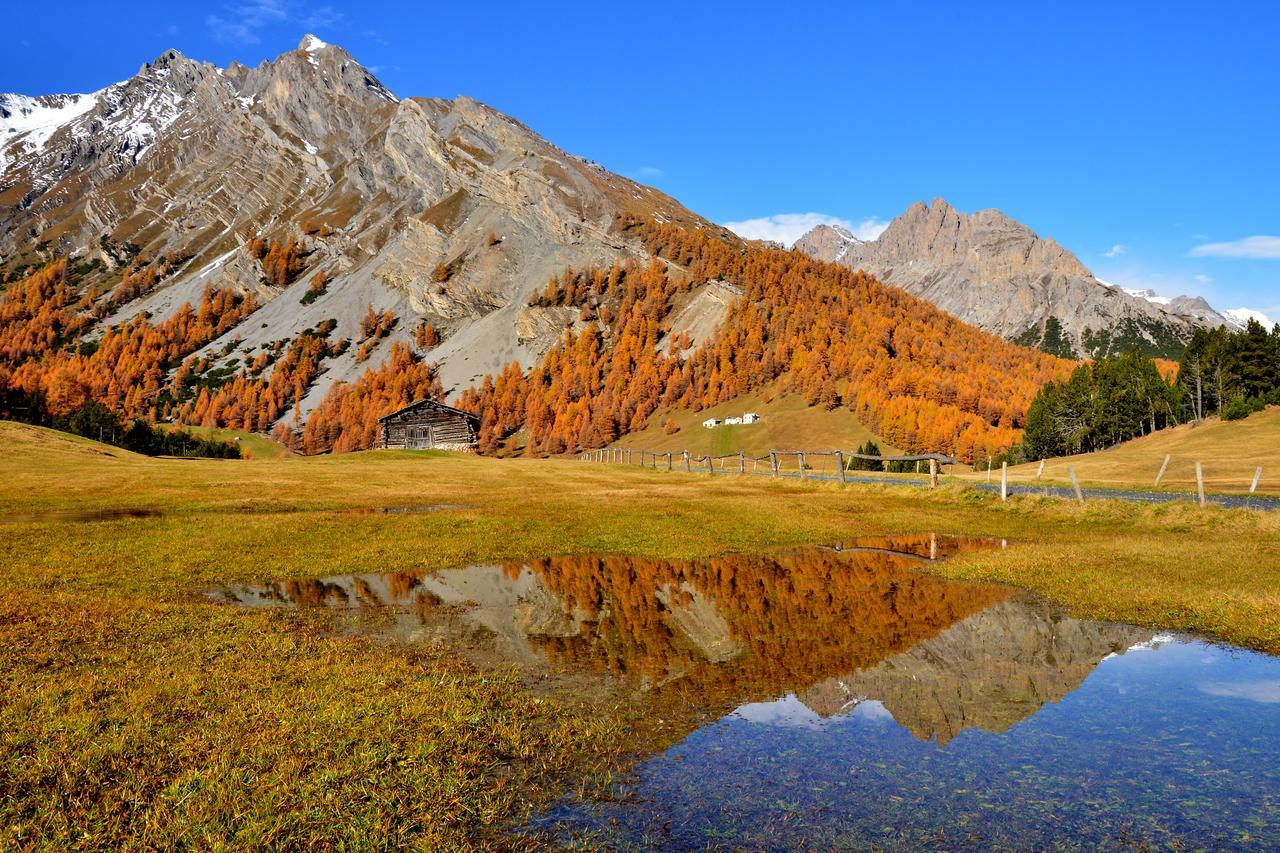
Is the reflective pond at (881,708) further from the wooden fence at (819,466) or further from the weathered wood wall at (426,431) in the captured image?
the weathered wood wall at (426,431)

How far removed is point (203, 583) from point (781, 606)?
49.0 ft

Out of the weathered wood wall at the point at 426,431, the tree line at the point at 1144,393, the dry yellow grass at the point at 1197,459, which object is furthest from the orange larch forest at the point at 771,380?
the dry yellow grass at the point at 1197,459

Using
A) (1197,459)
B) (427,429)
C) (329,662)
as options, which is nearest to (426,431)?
(427,429)

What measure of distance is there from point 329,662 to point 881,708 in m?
8.61

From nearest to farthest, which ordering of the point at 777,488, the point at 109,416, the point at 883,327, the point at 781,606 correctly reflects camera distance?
1. the point at 781,606
2. the point at 777,488
3. the point at 109,416
4. the point at 883,327

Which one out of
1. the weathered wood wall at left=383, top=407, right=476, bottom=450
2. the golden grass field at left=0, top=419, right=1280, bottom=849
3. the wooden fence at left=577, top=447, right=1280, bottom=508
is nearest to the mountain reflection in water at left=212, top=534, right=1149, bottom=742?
the golden grass field at left=0, top=419, right=1280, bottom=849

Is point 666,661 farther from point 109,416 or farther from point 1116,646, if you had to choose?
point 109,416

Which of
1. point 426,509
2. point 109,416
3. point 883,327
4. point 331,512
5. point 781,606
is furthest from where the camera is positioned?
point 883,327

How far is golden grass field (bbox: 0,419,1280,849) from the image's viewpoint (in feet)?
22.0

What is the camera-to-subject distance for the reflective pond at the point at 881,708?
22.1 ft

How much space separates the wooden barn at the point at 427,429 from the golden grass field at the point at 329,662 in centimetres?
12131

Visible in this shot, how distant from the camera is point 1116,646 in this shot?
12.6 metres

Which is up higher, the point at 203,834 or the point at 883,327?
the point at 883,327

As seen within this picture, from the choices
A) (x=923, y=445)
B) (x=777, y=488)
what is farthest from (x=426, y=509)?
(x=923, y=445)
